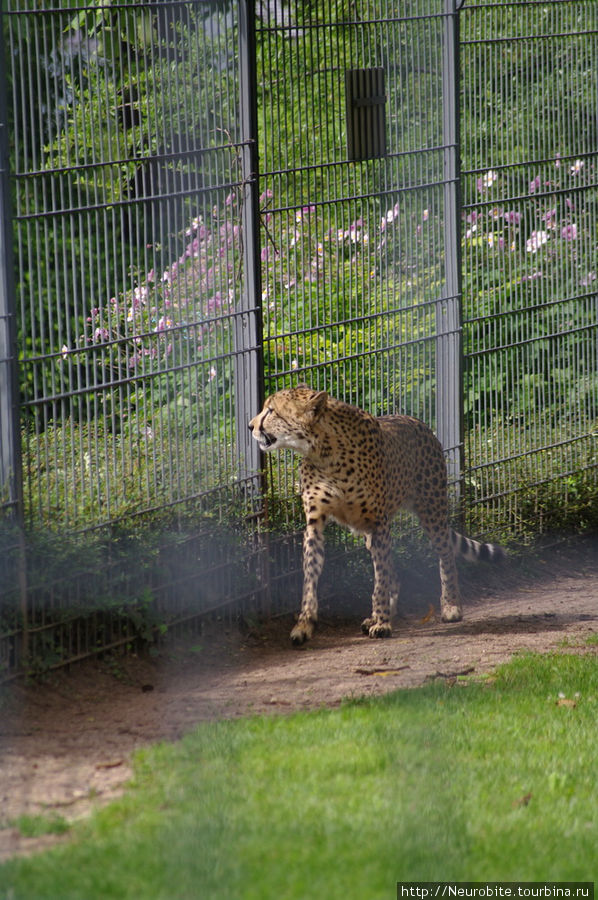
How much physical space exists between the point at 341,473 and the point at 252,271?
1.09 meters

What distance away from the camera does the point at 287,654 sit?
6.43 metres

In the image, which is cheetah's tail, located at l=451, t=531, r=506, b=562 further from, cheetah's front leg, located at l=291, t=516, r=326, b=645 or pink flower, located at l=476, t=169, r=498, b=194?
pink flower, located at l=476, t=169, r=498, b=194

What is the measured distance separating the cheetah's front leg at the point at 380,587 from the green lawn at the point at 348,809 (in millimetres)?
1428

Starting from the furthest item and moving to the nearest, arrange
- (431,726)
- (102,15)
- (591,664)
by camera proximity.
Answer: (591,664) → (102,15) → (431,726)

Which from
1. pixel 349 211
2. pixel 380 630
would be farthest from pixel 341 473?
pixel 349 211

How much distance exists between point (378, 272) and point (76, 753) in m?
3.50

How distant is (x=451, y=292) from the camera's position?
25.8 feet

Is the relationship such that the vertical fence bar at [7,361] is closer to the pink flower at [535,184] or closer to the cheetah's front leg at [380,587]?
the cheetah's front leg at [380,587]

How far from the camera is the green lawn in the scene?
354 cm

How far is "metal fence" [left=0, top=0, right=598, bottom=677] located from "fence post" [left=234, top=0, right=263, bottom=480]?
0.01 meters

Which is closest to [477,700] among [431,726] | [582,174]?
[431,726]

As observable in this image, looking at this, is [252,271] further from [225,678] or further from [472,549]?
[472,549]

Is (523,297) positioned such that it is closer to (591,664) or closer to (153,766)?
(591,664)

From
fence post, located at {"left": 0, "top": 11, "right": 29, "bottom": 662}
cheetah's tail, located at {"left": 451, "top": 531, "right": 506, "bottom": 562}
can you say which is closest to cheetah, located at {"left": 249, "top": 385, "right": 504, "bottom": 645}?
cheetah's tail, located at {"left": 451, "top": 531, "right": 506, "bottom": 562}
